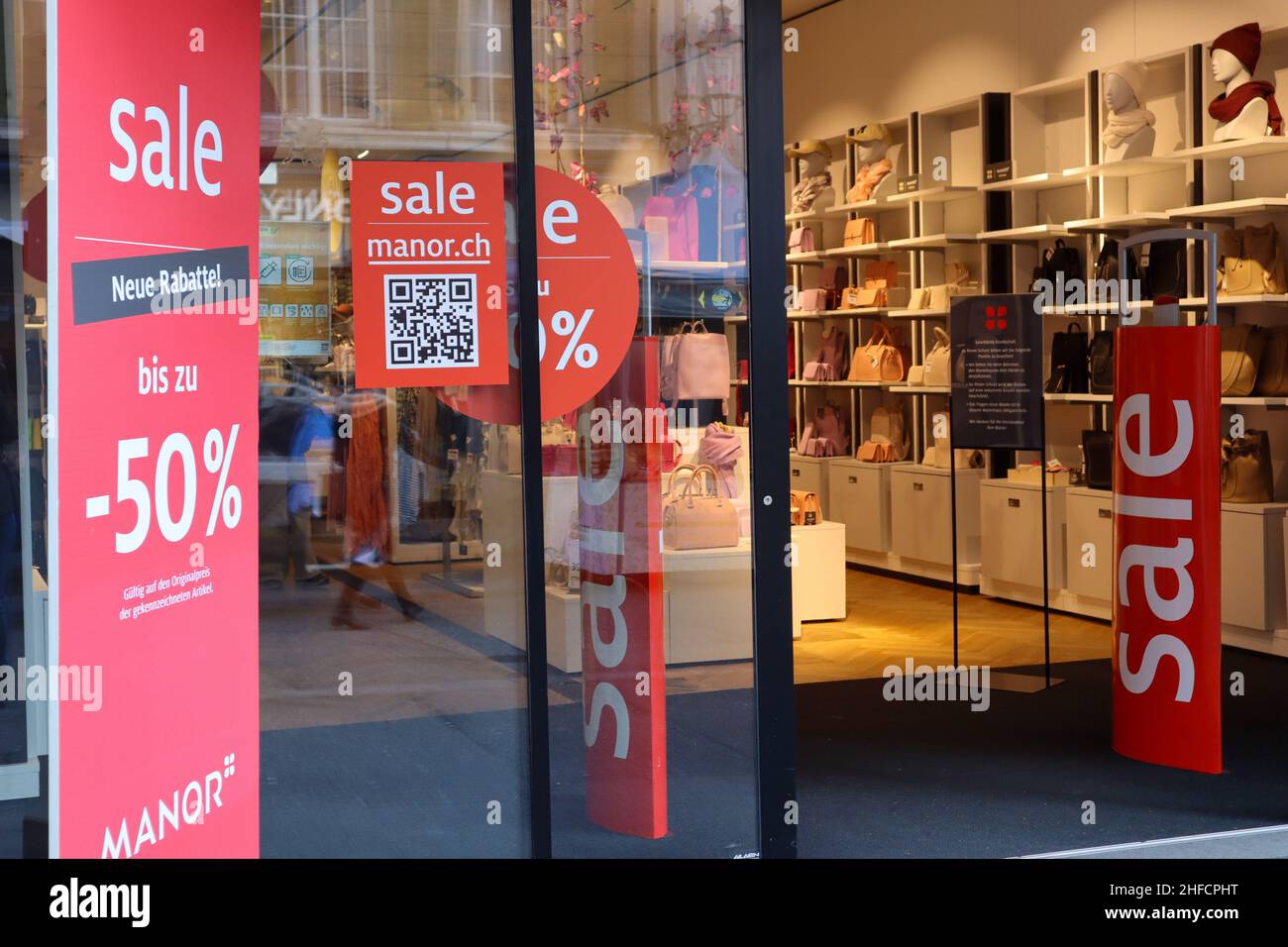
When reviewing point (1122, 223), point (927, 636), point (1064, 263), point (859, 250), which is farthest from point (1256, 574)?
point (859, 250)

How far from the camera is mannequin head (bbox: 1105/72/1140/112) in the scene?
24.0 feet

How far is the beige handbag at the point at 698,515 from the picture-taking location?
346 centimetres

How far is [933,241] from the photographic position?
29.4ft

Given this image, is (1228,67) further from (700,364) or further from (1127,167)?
(700,364)

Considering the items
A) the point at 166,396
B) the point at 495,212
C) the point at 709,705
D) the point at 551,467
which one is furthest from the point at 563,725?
the point at 166,396

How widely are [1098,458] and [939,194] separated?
2.37m

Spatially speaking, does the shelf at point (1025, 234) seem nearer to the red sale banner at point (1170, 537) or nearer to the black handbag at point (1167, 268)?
the black handbag at point (1167, 268)

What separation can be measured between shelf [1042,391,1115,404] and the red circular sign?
4849 millimetres

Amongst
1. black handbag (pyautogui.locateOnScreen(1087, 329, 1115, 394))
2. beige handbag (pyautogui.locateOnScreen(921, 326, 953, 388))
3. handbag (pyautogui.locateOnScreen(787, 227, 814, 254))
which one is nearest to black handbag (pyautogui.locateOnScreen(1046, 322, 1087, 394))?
black handbag (pyautogui.locateOnScreen(1087, 329, 1115, 394))

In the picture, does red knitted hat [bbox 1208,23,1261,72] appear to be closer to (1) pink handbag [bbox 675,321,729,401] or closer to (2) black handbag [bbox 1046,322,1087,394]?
(2) black handbag [bbox 1046,322,1087,394]

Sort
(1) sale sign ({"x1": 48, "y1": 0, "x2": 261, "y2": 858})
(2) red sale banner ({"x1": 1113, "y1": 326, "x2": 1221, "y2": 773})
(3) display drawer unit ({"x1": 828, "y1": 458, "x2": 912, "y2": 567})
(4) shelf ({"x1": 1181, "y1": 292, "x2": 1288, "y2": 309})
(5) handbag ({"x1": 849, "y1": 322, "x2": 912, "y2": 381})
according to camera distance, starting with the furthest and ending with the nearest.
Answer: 1. (5) handbag ({"x1": 849, "y1": 322, "x2": 912, "y2": 381})
2. (3) display drawer unit ({"x1": 828, "y1": 458, "x2": 912, "y2": 567})
3. (4) shelf ({"x1": 1181, "y1": 292, "x2": 1288, "y2": 309})
4. (2) red sale banner ({"x1": 1113, "y1": 326, "x2": 1221, "y2": 773})
5. (1) sale sign ({"x1": 48, "y1": 0, "x2": 261, "y2": 858})

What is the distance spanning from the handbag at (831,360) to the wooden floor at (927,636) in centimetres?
221

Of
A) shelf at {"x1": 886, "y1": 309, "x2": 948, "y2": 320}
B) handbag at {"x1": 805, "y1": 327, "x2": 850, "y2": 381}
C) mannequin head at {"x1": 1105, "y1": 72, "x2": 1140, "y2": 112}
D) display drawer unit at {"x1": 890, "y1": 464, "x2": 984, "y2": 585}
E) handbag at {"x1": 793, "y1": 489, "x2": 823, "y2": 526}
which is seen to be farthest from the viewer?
handbag at {"x1": 805, "y1": 327, "x2": 850, "y2": 381}

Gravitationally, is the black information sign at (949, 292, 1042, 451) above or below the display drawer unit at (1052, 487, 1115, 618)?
above
